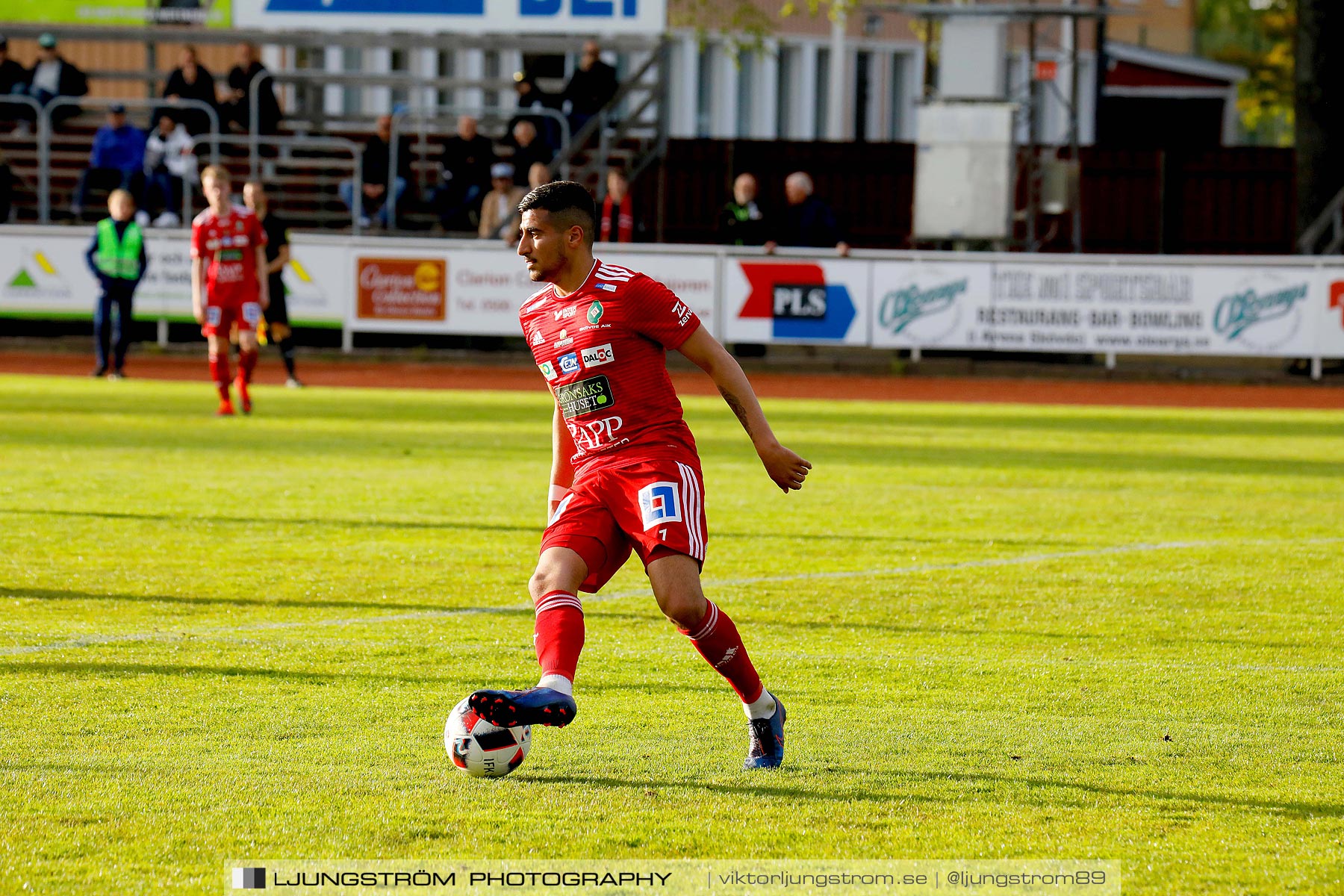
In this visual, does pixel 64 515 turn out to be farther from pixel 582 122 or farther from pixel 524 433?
pixel 582 122

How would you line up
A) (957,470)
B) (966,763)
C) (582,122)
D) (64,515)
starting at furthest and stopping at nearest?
(582,122), (957,470), (64,515), (966,763)

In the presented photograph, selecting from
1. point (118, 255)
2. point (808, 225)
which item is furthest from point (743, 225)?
point (118, 255)

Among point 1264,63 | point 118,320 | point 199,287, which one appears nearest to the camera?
point 199,287

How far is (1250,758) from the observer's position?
582 centimetres

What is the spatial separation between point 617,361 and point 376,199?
21.9m

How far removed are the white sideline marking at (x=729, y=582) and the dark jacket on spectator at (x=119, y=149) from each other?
1940cm

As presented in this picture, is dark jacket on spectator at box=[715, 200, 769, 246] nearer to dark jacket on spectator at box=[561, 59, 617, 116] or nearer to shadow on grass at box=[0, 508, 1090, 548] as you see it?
dark jacket on spectator at box=[561, 59, 617, 116]

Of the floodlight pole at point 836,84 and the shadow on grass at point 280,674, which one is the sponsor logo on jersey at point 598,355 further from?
the floodlight pole at point 836,84

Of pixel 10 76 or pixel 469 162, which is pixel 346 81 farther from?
pixel 10 76

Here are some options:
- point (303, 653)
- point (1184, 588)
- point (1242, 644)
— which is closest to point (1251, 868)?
point (1242, 644)

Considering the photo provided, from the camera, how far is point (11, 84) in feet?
93.0

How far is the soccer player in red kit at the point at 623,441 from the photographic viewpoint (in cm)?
550

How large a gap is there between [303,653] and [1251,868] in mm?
3951

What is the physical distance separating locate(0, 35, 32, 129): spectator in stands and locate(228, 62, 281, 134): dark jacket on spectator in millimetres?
3399
